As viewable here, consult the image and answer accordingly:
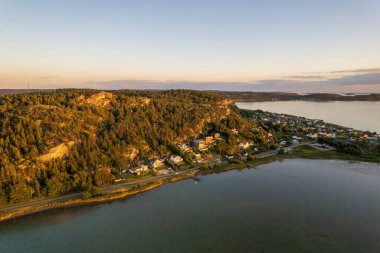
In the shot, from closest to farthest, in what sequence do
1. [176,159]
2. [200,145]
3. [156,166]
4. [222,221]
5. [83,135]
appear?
[222,221]
[156,166]
[176,159]
[83,135]
[200,145]

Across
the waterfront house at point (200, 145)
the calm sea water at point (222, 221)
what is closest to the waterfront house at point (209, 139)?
the waterfront house at point (200, 145)

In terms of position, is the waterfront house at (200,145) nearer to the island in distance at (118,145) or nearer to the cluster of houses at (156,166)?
the island in distance at (118,145)

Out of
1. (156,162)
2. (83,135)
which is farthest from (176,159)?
(83,135)

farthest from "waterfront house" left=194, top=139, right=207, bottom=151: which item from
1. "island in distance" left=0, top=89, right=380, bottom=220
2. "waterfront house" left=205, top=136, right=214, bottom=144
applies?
"waterfront house" left=205, top=136, right=214, bottom=144

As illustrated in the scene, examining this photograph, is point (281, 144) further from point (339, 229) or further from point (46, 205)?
point (46, 205)

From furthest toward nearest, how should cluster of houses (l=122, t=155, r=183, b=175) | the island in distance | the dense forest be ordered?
1. cluster of houses (l=122, t=155, r=183, b=175)
2. the dense forest
3. the island in distance

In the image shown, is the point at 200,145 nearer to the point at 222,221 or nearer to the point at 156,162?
the point at 156,162

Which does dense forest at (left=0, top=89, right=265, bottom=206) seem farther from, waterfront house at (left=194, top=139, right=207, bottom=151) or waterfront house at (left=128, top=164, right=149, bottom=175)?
waterfront house at (left=194, top=139, right=207, bottom=151)
